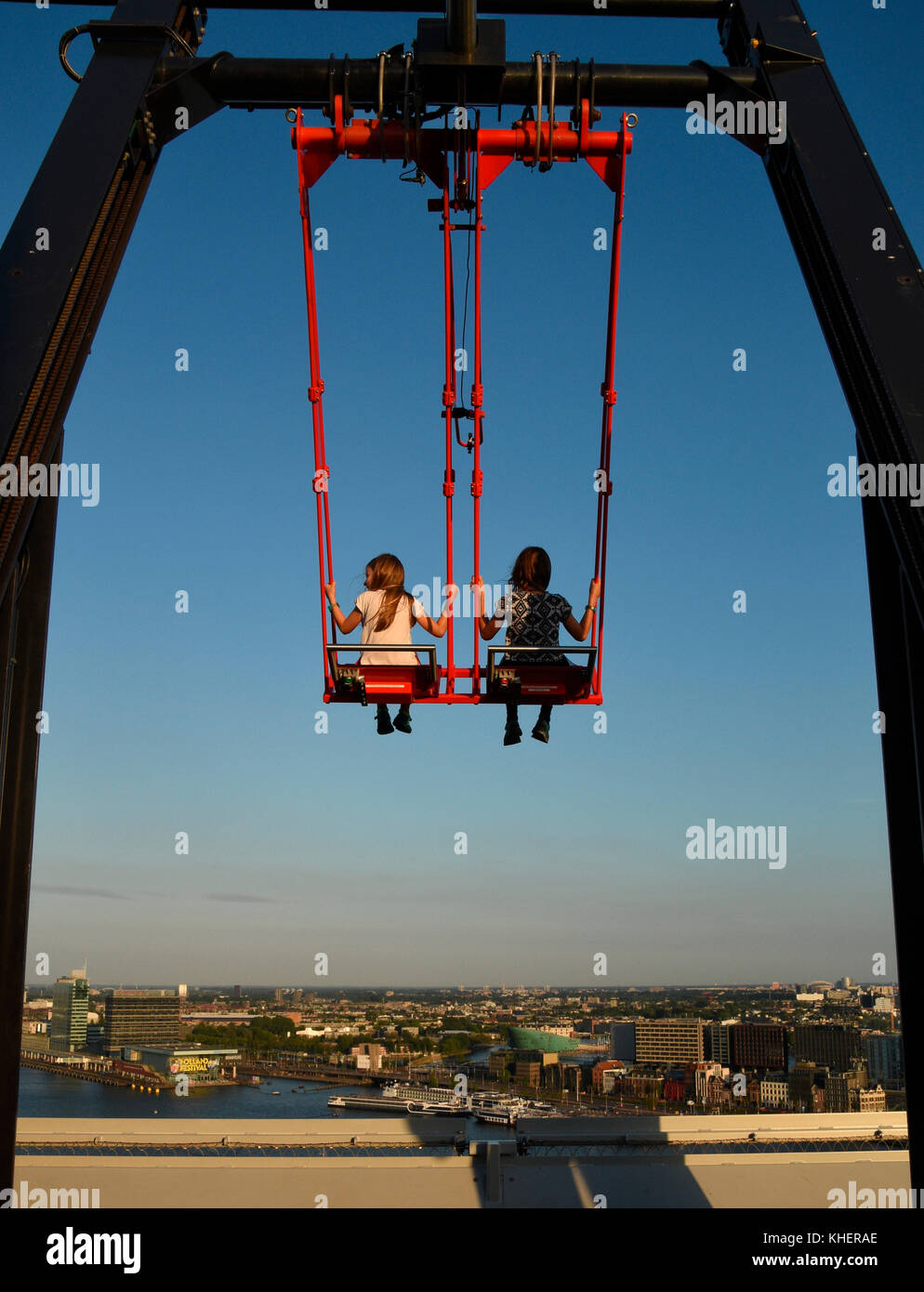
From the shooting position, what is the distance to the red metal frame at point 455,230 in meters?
7.12

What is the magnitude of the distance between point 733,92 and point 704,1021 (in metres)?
16.0

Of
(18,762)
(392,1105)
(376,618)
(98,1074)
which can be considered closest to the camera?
(18,762)

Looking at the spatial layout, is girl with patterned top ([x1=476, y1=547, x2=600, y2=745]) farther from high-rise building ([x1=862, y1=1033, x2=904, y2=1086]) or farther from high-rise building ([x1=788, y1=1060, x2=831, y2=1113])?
high-rise building ([x1=788, y1=1060, x2=831, y2=1113])

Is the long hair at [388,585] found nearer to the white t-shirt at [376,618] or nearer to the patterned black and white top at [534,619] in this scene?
the white t-shirt at [376,618]

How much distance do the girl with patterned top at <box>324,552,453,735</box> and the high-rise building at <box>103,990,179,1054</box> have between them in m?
12.5

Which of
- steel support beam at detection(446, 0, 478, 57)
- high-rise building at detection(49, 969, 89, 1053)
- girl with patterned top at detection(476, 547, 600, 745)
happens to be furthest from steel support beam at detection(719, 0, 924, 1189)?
high-rise building at detection(49, 969, 89, 1053)

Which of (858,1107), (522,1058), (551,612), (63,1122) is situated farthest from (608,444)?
(858,1107)

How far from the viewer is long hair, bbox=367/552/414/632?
7.83 meters

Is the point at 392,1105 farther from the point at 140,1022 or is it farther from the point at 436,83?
the point at 436,83

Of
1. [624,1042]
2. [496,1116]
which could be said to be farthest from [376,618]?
[624,1042]

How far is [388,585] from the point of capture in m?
7.98

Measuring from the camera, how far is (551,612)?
8047 mm

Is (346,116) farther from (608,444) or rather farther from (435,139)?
(608,444)

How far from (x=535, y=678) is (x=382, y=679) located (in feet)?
3.45
